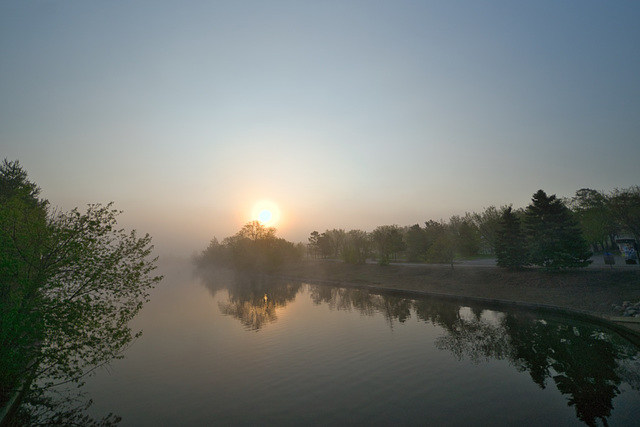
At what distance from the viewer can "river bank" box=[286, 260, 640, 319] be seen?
32156 millimetres

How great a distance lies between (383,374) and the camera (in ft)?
67.8

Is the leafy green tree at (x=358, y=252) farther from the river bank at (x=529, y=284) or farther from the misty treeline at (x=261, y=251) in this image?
the misty treeline at (x=261, y=251)

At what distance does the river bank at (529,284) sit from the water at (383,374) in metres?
4.55

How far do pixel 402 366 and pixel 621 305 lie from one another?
83.0ft

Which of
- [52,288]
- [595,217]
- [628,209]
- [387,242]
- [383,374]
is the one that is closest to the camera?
[52,288]

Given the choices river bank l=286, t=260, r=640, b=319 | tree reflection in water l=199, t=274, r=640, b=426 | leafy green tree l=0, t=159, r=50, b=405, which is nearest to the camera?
leafy green tree l=0, t=159, r=50, b=405

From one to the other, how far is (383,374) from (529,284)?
33.4m

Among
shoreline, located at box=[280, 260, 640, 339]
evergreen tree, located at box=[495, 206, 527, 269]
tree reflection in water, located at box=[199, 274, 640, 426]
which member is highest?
evergreen tree, located at box=[495, 206, 527, 269]

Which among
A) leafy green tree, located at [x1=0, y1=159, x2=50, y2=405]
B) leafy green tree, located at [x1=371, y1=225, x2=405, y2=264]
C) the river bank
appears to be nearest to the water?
the river bank

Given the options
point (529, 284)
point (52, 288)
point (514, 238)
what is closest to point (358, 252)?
point (514, 238)

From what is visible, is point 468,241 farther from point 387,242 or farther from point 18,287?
point 18,287

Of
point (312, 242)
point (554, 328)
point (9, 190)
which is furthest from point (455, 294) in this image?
point (312, 242)

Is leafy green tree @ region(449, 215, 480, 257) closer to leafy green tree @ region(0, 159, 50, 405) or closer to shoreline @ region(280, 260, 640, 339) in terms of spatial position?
shoreline @ region(280, 260, 640, 339)

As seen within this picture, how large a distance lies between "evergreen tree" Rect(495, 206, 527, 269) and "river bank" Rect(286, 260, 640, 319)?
1.57 meters
